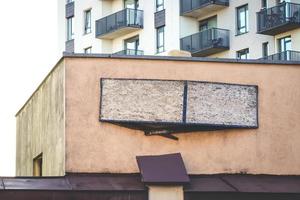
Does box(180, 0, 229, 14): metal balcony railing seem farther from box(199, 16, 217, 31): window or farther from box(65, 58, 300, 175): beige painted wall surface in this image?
box(65, 58, 300, 175): beige painted wall surface

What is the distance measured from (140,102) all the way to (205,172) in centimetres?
217

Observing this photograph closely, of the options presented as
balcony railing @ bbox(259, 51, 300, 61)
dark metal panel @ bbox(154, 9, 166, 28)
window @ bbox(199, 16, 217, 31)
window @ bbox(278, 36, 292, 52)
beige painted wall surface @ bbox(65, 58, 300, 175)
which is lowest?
beige painted wall surface @ bbox(65, 58, 300, 175)

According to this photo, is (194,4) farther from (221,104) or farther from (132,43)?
(221,104)

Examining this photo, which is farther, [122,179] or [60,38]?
[60,38]

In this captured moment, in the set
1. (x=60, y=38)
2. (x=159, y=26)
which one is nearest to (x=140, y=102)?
(x=159, y=26)

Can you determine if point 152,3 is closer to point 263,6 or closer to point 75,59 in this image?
point 263,6

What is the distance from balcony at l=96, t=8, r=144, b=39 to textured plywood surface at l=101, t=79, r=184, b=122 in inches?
1491

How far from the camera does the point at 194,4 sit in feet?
186

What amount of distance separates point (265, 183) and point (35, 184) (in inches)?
208

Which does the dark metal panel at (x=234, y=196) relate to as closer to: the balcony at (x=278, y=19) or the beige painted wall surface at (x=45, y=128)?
the beige painted wall surface at (x=45, y=128)

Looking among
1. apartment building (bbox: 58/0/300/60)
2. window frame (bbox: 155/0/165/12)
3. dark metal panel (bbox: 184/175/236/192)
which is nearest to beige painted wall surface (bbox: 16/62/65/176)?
dark metal panel (bbox: 184/175/236/192)

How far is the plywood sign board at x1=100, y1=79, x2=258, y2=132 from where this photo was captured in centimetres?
2320

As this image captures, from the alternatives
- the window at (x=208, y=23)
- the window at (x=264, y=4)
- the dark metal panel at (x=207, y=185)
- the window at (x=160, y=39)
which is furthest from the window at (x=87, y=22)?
the dark metal panel at (x=207, y=185)

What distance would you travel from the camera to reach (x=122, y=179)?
22703 mm
